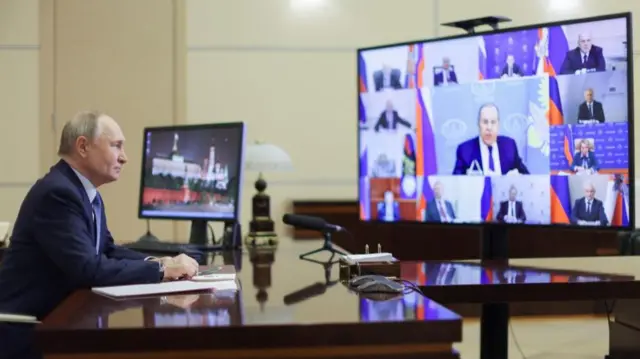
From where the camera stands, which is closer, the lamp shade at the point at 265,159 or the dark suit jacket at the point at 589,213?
the dark suit jacket at the point at 589,213

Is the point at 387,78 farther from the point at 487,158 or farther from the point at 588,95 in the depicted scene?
the point at 588,95

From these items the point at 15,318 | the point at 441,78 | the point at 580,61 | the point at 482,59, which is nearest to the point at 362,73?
the point at 441,78

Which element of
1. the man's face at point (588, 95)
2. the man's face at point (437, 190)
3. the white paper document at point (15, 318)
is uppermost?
the man's face at point (588, 95)

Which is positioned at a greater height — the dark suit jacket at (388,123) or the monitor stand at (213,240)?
the dark suit jacket at (388,123)

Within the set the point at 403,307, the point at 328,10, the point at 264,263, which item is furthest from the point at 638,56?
the point at 403,307

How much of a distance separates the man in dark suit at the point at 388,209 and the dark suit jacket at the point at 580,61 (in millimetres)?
768

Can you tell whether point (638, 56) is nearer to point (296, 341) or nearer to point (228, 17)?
point (228, 17)

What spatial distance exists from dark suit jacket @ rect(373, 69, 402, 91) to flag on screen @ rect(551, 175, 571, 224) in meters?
0.68

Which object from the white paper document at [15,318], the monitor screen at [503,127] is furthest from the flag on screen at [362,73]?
the white paper document at [15,318]

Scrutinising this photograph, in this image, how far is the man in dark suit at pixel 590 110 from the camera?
2471mm

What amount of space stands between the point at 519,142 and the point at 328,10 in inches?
112

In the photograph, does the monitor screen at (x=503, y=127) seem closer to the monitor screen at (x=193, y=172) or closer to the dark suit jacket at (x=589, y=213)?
the dark suit jacket at (x=589, y=213)

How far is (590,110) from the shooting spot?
249 centimetres

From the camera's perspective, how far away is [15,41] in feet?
16.5
